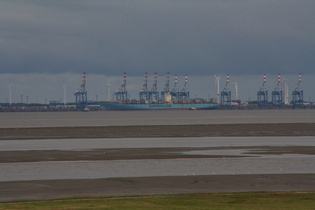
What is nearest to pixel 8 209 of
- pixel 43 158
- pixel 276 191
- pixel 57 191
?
pixel 57 191

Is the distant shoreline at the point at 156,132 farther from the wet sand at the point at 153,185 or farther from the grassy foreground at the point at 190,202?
the grassy foreground at the point at 190,202

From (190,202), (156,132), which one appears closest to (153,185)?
(190,202)

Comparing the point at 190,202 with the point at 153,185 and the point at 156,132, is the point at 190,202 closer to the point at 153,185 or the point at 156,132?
the point at 153,185

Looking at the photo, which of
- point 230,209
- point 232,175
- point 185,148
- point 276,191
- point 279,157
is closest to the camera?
point 230,209

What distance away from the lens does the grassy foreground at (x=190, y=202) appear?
2065 cm

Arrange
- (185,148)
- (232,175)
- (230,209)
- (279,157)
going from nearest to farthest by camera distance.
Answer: (230,209) → (232,175) → (279,157) → (185,148)

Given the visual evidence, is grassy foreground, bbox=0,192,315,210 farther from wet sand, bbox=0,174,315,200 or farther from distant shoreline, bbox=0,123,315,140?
distant shoreline, bbox=0,123,315,140

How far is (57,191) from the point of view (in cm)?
2611

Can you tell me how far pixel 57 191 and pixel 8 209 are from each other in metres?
5.56

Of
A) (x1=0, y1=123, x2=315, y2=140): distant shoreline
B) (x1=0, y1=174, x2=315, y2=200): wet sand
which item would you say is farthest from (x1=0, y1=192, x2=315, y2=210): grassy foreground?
(x1=0, y1=123, x2=315, y2=140): distant shoreline

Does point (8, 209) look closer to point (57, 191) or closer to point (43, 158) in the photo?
point (57, 191)

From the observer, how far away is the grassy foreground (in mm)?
20645

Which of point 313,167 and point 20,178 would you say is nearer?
point 20,178

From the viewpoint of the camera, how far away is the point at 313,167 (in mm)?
34469
